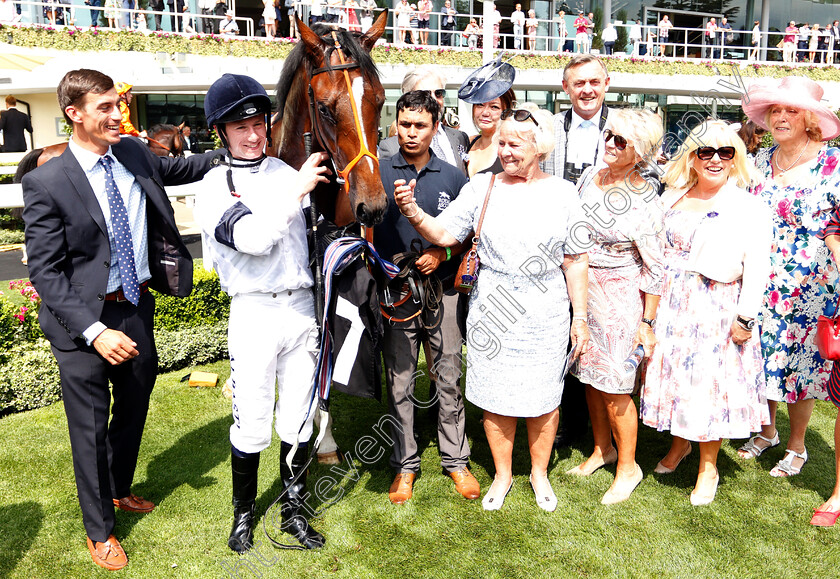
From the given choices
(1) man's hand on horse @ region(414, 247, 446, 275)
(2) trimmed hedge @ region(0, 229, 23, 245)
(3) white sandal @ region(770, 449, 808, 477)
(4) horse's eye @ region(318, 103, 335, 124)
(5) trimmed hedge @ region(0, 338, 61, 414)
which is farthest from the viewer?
(2) trimmed hedge @ region(0, 229, 23, 245)

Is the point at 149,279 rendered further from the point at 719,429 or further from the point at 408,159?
the point at 719,429

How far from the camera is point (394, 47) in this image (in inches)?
778

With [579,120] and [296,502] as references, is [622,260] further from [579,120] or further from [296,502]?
[296,502]

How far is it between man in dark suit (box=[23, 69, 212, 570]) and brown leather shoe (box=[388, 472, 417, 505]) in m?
1.44

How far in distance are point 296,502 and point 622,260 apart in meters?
2.19

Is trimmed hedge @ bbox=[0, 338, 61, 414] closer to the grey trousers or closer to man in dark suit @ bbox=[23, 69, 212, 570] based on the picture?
man in dark suit @ bbox=[23, 69, 212, 570]

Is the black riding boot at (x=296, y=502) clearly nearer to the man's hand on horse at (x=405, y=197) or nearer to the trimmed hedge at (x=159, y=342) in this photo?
the man's hand on horse at (x=405, y=197)

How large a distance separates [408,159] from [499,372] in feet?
4.29

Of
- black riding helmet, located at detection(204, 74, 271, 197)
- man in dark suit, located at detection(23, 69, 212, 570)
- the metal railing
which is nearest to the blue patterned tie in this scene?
man in dark suit, located at detection(23, 69, 212, 570)

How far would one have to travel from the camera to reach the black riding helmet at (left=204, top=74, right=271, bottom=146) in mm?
2709

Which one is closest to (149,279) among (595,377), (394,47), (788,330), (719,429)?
(595,377)

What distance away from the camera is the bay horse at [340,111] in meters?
2.91

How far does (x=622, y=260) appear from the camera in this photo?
3416 millimetres

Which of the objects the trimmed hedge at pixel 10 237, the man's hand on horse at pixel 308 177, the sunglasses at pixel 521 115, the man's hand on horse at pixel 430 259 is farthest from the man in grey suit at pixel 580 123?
the trimmed hedge at pixel 10 237
